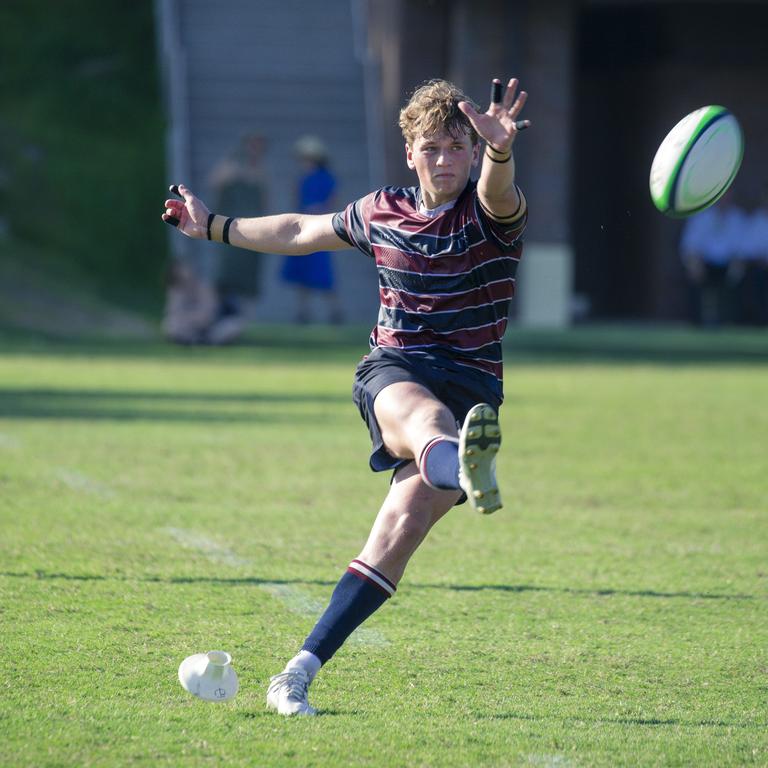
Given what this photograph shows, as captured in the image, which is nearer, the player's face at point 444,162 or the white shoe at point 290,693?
the white shoe at point 290,693

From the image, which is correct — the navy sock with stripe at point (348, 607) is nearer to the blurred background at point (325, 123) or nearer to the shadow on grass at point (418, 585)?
the shadow on grass at point (418, 585)

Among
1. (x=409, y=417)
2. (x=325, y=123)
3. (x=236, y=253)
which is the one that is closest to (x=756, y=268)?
(x=325, y=123)

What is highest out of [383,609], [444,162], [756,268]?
[444,162]

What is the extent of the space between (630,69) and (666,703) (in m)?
25.7

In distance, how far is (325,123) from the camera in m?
29.0

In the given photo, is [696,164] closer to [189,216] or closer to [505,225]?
[505,225]

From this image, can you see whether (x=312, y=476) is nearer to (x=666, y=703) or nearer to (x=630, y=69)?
(x=666, y=703)

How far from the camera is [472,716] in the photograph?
4840 mm

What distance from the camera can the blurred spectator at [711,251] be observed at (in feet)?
88.6

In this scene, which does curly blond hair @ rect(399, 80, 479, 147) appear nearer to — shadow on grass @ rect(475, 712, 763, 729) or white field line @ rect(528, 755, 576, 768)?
shadow on grass @ rect(475, 712, 763, 729)

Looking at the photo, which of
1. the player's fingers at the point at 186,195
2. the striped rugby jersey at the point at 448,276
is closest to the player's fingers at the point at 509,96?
the striped rugby jersey at the point at 448,276

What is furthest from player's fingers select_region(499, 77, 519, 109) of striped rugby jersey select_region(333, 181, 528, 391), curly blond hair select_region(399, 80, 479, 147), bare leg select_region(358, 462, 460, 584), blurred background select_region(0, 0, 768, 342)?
blurred background select_region(0, 0, 768, 342)

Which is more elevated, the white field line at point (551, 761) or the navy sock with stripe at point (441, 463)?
the navy sock with stripe at point (441, 463)

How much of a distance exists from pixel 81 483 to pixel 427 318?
4556 millimetres
